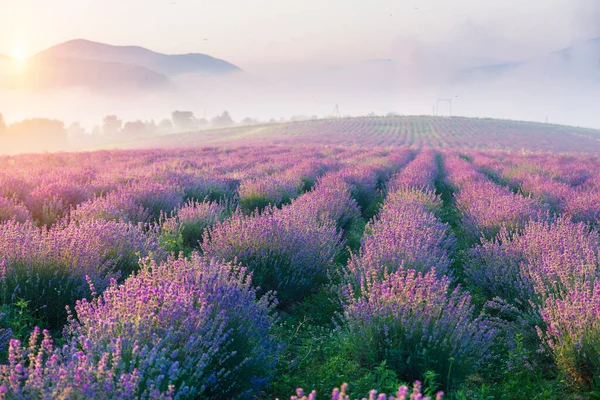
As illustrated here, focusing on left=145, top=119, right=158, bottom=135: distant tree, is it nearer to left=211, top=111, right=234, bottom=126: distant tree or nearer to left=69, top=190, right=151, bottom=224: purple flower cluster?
left=211, top=111, right=234, bottom=126: distant tree

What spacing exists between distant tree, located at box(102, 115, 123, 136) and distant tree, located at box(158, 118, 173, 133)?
17.4 metres

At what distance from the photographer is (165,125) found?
159375 mm

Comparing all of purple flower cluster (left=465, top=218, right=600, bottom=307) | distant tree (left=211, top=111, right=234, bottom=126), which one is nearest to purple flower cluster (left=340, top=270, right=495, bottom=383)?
purple flower cluster (left=465, top=218, right=600, bottom=307)

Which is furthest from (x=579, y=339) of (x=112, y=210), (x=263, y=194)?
(x=263, y=194)

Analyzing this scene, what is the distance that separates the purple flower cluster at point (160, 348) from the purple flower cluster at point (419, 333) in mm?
574

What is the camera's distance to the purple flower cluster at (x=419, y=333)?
246cm

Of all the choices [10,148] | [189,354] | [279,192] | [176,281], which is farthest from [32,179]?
[10,148]

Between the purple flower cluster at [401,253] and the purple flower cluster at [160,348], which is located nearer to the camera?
the purple flower cluster at [160,348]

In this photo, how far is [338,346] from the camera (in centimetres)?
294

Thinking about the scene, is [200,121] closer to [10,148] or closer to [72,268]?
[10,148]

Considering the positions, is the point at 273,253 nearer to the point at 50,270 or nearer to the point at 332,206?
the point at 50,270

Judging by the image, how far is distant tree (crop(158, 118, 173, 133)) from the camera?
505ft

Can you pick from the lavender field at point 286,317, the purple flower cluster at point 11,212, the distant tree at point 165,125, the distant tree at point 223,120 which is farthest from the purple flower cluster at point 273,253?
the distant tree at point 223,120

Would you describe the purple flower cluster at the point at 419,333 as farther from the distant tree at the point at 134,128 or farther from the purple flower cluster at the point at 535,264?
the distant tree at the point at 134,128
